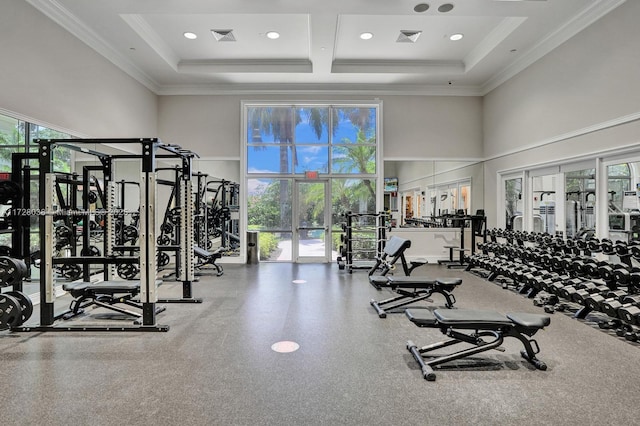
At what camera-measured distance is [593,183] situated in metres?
5.17

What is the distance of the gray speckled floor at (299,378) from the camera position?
→ 2.10 m

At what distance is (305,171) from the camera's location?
8.24 metres

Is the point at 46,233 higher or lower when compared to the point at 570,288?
higher

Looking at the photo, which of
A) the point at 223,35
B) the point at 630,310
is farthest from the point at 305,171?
the point at 630,310

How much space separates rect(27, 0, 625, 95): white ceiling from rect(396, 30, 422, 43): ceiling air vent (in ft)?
0.30

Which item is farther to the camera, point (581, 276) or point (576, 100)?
point (576, 100)

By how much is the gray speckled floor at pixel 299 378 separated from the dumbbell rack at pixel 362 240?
3.09 metres

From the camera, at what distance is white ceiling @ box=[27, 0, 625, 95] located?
16.1 ft

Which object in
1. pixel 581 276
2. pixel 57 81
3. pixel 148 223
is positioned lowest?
pixel 581 276

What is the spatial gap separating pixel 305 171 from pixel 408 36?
3.55 metres

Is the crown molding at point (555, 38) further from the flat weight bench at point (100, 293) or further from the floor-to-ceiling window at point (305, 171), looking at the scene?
the flat weight bench at point (100, 293)

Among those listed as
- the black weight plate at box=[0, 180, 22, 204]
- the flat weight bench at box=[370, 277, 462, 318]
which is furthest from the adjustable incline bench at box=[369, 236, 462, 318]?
the black weight plate at box=[0, 180, 22, 204]

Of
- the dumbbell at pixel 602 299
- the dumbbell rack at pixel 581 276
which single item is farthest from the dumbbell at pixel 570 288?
the dumbbell at pixel 602 299

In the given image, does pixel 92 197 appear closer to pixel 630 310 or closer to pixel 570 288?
pixel 570 288
